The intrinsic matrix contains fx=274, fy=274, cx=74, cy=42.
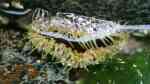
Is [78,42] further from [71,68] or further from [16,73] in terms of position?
[16,73]

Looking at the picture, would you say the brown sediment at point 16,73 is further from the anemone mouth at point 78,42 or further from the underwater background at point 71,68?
the anemone mouth at point 78,42

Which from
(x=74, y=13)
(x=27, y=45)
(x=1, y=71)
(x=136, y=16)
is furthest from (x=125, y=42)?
(x=1, y=71)

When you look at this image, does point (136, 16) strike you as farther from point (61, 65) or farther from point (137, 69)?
point (61, 65)

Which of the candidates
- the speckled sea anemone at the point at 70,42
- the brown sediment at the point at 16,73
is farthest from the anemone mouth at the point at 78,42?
the brown sediment at the point at 16,73

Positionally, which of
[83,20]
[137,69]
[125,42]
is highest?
[83,20]

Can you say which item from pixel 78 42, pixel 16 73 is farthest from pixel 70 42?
pixel 16 73

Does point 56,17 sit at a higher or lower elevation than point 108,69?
higher
